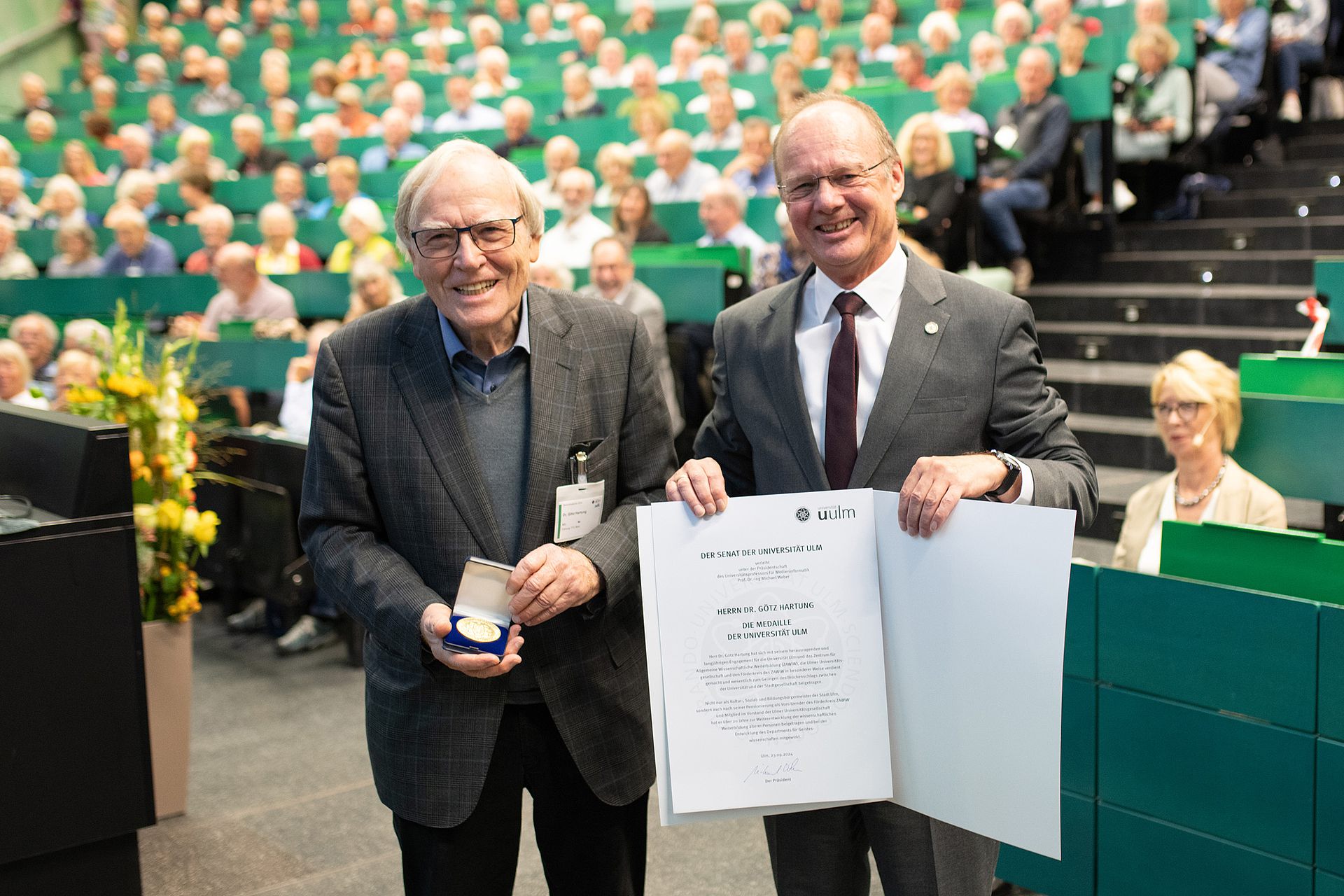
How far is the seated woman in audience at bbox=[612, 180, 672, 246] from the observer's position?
20.0 ft

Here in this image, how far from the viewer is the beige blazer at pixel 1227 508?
9.49ft

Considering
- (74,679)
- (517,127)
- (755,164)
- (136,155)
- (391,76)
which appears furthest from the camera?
(391,76)

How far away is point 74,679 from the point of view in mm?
2246

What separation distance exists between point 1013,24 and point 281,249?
4322mm

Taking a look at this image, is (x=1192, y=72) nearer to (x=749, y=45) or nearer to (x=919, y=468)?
(x=749, y=45)

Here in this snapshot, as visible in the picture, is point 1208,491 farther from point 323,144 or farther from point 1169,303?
point 323,144

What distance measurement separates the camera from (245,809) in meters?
3.44

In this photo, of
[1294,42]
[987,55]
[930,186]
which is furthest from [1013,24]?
[930,186]

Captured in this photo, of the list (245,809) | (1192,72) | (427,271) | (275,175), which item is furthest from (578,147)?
(427,271)

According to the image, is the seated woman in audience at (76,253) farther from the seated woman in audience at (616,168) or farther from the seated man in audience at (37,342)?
the seated woman in audience at (616,168)

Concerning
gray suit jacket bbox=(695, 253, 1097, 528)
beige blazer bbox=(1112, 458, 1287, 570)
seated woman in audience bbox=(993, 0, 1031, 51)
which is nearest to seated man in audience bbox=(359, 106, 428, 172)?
seated woman in audience bbox=(993, 0, 1031, 51)

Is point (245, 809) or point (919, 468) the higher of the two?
point (919, 468)

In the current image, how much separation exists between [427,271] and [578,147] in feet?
22.7

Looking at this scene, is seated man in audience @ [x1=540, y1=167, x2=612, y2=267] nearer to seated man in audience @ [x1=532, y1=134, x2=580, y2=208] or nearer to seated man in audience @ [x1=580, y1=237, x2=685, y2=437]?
seated man in audience @ [x1=532, y1=134, x2=580, y2=208]
